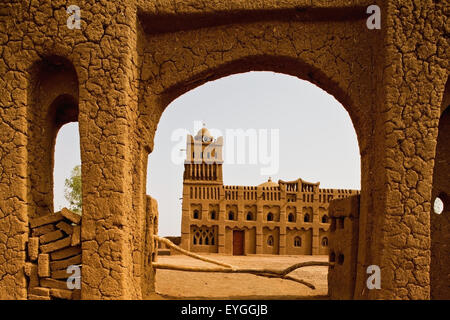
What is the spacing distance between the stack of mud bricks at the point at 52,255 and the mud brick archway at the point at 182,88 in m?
0.14

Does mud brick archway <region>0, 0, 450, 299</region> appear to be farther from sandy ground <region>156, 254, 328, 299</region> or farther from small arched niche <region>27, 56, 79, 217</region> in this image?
sandy ground <region>156, 254, 328, 299</region>

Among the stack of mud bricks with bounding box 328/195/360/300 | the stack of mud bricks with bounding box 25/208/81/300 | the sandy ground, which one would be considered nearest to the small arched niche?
the stack of mud bricks with bounding box 25/208/81/300

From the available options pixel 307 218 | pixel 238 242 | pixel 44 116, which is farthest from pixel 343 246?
→ pixel 307 218

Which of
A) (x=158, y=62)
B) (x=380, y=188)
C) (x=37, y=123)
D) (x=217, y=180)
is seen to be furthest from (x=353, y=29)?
(x=217, y=180)

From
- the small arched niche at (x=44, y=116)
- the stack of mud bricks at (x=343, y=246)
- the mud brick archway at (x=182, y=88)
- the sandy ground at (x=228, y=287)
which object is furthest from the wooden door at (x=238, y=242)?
the small arched niche at (x=44, y=116)

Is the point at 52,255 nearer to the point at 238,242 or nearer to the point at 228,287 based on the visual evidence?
the point at 228,287

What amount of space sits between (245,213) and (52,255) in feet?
57.5

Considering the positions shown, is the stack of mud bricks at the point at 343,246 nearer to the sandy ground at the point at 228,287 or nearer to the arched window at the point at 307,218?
the sandy ground at the point at 228,287

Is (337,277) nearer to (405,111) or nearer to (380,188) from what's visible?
(380,188)

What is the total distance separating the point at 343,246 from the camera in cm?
542

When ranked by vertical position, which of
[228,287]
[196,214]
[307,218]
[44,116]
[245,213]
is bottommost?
[228,287]

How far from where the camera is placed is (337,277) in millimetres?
5672

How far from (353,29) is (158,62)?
2853 millimetres

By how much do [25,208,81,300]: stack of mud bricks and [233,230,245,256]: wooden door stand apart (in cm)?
1746
